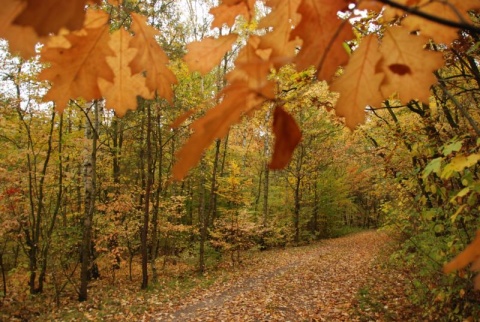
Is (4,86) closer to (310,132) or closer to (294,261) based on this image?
(294,261)

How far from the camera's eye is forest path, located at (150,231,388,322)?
7.06 metres

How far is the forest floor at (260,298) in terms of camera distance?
6.86 metres

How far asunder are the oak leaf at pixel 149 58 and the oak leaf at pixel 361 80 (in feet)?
1.60

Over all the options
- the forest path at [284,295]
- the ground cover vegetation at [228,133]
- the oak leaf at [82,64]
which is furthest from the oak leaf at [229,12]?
the forest path at [284,295]

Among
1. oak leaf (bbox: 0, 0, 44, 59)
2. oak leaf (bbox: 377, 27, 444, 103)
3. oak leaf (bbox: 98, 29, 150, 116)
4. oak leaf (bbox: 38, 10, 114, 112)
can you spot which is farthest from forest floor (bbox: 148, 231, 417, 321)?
oak leaf (bbox: 0, 0, 44, 59)

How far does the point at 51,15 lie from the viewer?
1.37ft

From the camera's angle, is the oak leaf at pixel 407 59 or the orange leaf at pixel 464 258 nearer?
the orange leaf at pixel 464 258

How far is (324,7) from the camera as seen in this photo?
742 millimetres

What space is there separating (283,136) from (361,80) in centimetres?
37

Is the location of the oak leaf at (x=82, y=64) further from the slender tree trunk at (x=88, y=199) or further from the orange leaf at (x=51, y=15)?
the slender tree trunk at (x=88, y=199)

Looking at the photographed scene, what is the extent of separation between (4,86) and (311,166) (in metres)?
17.0

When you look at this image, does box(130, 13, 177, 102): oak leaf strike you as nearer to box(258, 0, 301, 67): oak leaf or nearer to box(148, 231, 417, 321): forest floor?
box(258, 0, 301, 67): oak leaf

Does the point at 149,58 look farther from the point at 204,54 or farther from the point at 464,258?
the point at 464,258

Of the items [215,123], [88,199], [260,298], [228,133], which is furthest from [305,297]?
[215,123]
